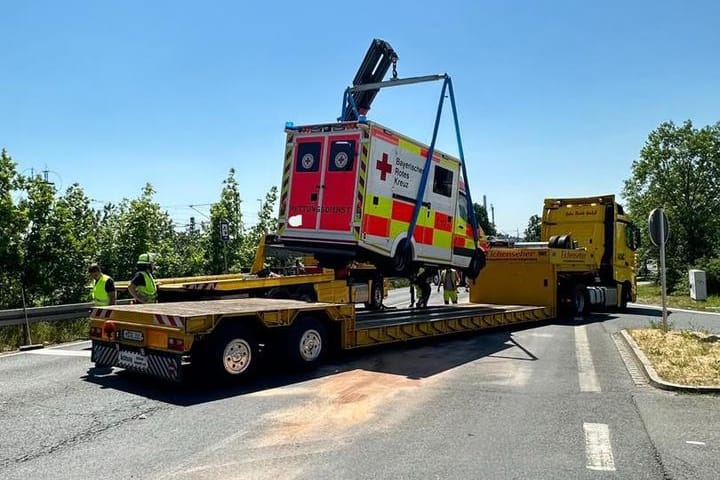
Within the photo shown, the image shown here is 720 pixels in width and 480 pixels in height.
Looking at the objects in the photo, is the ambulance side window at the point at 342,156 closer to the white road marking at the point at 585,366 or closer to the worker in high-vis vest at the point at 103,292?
the worker in high-vis vest at the point at 103,292

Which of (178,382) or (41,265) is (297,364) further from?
(41,265)

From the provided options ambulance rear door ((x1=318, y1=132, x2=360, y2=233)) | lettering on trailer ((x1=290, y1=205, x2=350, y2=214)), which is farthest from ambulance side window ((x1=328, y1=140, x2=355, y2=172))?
lettering on trailer ((x1=290, y1=205, x2=350, y2=214))

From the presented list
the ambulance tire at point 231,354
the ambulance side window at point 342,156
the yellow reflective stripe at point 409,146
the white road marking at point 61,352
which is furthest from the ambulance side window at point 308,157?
the white road marking at point 61,352

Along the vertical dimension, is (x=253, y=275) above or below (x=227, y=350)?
above

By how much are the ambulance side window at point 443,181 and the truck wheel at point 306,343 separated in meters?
4.38

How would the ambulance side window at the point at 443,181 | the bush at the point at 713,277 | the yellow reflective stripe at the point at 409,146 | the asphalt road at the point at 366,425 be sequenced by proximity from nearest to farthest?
the asphalt road at the point at 366,425
the yellow reflective stripe at the point at 409,146
the ambulance side window at the point at 443,181
the bush at the point at 713,277

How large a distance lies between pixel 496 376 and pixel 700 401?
2.36 metres

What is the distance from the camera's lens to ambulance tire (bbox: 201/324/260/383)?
7078 mm

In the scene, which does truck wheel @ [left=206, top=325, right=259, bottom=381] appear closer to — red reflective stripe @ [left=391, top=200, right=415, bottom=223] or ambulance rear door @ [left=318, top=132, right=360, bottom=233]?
ambulance rear door @ [left=318, top=132, right=360, bottom=233]

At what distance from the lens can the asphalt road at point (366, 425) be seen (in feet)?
14.6

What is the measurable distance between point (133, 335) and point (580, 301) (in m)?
13.2

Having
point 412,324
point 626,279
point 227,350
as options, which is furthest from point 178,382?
point 626,279

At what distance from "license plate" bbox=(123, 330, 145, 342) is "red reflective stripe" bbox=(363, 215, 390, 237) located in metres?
4.04

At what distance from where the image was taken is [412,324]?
10.4 metres
